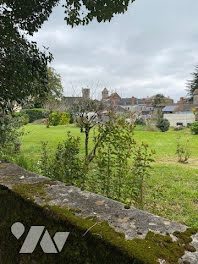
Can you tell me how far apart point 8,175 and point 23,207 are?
66 centimetres

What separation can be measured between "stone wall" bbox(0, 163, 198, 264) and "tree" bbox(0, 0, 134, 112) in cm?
148

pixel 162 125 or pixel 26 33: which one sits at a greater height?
pixel 26 33

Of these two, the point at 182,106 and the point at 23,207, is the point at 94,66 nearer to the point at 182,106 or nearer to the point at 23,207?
the point at 23,207

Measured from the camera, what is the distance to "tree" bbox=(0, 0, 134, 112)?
2.68 metres

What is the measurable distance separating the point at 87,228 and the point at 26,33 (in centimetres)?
300

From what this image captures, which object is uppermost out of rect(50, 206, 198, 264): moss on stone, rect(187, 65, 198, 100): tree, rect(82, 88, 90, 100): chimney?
rect(187, 65, 198, 100): tree

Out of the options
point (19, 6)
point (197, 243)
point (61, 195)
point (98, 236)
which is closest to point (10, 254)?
point (61, 195)

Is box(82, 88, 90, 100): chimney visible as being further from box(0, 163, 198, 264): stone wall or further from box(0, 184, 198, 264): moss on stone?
box(0, 184, 198, 264): moss on stone

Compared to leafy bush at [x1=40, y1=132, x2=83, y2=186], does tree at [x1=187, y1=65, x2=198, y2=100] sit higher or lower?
higher

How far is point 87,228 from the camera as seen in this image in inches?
42.4

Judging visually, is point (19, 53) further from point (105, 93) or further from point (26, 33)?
point (105, 93)

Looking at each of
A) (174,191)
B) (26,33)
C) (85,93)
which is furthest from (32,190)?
(85,93)

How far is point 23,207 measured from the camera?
1.46 m

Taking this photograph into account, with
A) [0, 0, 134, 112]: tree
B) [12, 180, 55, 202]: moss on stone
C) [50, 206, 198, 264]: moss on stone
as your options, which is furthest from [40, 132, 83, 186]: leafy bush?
[50, 206, 198, 264]: moss on stone
